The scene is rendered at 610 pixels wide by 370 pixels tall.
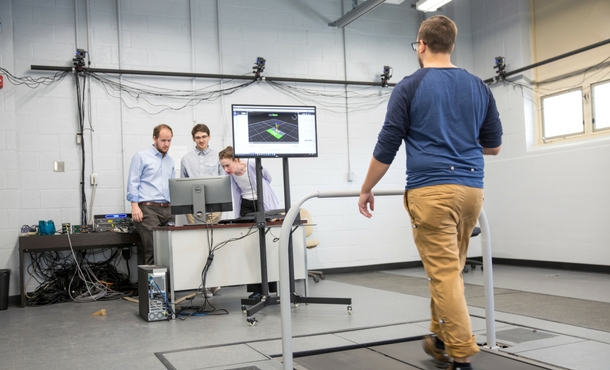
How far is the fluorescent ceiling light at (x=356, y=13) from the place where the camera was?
6143 millimetres

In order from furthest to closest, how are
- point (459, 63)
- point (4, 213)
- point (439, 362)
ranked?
point (459, 63), point (4, 213), point (439, 362)

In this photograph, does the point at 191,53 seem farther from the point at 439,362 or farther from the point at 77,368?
the point at 439,362

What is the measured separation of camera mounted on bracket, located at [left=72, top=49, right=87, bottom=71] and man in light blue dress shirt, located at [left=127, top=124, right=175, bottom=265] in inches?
45.3

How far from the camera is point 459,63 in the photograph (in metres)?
7.45

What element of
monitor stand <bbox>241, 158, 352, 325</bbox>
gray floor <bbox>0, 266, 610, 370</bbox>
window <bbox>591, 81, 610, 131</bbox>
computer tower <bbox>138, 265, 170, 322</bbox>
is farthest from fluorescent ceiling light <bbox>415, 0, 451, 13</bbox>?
computer tower <bbox>138, 265, 170, 322</bbox>

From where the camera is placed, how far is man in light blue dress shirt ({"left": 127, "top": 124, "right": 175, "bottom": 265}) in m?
5.21

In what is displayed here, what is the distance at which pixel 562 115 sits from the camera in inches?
247

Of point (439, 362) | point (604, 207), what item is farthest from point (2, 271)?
point (604, 207)

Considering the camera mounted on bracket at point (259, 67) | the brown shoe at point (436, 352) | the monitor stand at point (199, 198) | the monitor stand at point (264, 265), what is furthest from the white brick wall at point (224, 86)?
the brown shoe at point (436, 352)

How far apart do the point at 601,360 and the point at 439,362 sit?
0.80 meters

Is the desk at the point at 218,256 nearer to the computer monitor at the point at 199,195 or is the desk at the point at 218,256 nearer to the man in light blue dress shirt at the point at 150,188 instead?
the computer monitor at the point at 199,195

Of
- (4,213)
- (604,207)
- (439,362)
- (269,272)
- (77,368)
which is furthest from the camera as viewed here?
(604,207)

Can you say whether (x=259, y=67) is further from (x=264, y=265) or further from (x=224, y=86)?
(x=264, y=265)

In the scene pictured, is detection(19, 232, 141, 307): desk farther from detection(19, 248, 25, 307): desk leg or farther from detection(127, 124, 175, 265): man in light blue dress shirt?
detection(127, 124, 175, 265): man in light blue dress shirt
